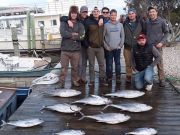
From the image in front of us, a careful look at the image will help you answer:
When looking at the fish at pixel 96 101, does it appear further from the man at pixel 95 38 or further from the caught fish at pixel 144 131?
the caught fish at pixel 144 131

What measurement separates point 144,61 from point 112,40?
86cm

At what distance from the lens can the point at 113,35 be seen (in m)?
8.93

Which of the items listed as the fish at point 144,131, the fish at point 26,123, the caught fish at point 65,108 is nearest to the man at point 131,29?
the caught fish at point 65,108

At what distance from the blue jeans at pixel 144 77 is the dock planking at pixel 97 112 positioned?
0.27m

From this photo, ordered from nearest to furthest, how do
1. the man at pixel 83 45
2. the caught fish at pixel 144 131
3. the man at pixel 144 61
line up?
the caught fish at pixel 144 131 < the man at pixel 83 45 < the man at pixel 144 61

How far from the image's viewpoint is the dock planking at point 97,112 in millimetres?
6504

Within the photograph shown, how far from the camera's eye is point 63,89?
8.80 metres

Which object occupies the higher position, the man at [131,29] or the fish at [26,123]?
the man at [131,29]

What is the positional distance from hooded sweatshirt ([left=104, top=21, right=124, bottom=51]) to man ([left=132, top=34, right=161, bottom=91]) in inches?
15.7

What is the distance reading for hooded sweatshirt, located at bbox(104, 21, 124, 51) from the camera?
29.1ft

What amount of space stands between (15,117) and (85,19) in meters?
2.92

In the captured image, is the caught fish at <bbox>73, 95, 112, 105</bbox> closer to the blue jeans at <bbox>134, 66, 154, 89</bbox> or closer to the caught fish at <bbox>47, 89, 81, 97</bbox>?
the caught fish at <bbox>47, 89, 81, 97</bbox>

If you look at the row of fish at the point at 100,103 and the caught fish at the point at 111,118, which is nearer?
the row of fish at the point at 100,103

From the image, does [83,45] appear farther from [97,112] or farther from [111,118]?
[111,118]
